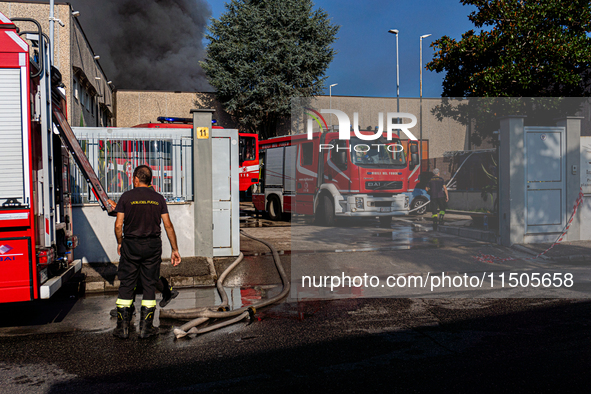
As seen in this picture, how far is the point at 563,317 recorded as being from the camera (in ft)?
17.6

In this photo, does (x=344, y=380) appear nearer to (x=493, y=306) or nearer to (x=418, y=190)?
(x=493, y=306)

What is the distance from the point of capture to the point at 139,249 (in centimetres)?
497

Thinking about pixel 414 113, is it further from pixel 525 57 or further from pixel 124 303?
pixel 124 303

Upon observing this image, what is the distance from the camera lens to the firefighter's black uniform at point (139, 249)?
4969mm

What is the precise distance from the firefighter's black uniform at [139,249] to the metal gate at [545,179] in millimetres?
8343

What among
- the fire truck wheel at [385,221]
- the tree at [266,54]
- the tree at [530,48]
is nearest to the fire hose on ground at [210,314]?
the fire truck wheel at [385,221]

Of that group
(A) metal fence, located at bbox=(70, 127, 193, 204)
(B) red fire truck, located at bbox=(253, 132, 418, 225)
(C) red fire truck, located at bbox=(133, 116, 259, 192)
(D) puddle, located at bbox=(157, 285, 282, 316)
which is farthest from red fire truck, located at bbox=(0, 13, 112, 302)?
(C) red fire truck, located at bbox=(133, 116, 259, 192)

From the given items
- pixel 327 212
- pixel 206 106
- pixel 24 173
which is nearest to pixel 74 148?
pixel 24 173

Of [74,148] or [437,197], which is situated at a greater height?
[74,148]

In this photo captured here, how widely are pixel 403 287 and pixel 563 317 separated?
7.46 feet

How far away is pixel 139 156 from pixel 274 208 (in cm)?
844

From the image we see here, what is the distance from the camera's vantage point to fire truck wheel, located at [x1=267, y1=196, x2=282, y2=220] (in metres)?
16.5

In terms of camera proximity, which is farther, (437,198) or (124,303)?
(437,198)

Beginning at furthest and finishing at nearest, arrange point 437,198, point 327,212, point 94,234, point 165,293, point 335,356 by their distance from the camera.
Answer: point 437,198 < point 327,212 < point 94,234 < point 165,293 < point 335,356
